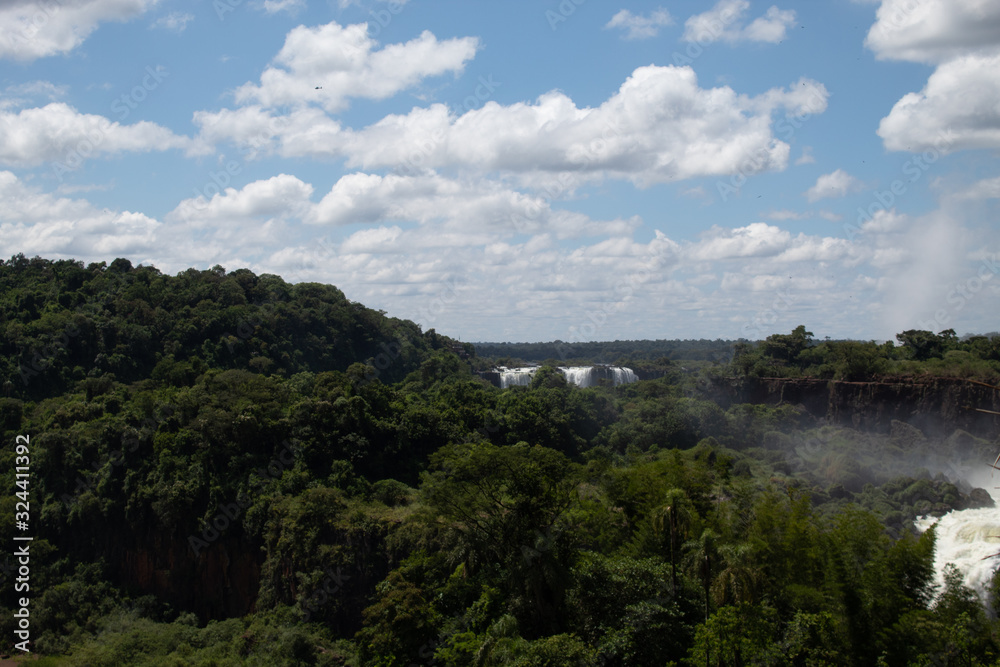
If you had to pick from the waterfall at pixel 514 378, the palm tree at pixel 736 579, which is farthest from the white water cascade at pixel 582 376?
the palm tree at pixel 736 579

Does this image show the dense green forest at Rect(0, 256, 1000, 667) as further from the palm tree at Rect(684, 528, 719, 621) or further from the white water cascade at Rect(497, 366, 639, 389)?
the white water cascade at Rect(497, 366, 639, 389)

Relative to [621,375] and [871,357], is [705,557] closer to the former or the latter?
[871,357]

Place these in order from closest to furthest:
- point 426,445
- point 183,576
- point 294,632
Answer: point 294,632 < point 183,576 < point 426,445

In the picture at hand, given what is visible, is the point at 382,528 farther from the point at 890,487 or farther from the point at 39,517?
the point at 890,487

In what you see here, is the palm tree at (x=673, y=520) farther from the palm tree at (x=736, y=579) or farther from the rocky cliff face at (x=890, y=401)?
the rocky cliff face at (x=890, y=401)

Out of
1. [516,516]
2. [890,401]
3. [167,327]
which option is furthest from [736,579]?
[167,327]

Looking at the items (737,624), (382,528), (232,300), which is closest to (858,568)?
(737,624)
